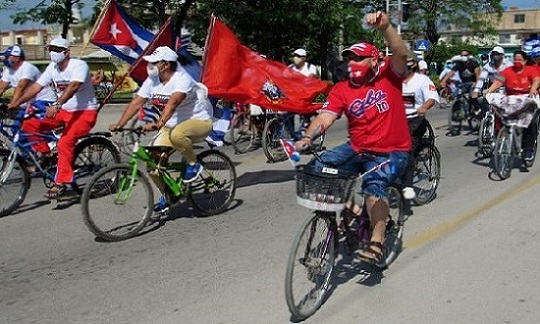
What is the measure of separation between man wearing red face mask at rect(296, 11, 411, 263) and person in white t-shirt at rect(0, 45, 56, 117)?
5067mm

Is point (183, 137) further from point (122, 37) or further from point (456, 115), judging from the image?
point (456, 115)

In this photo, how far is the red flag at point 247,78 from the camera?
338 inches

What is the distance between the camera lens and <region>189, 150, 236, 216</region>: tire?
719 centimetres

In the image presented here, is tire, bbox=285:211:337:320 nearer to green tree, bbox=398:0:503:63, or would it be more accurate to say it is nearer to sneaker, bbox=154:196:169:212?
sneaker, bbox=154:196:169:212

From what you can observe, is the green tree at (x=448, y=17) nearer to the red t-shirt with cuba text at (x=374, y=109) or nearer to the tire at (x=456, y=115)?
the tire at (x=456, y=115)

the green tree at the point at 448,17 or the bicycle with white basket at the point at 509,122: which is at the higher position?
the green tree at the point at 448,17

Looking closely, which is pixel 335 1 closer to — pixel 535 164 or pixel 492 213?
pixel 535 164

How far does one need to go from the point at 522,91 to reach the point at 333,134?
5709 millimetres

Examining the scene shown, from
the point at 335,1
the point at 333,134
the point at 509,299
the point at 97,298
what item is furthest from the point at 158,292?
the point at 335,1

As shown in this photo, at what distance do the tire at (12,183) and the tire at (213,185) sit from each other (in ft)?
7.00

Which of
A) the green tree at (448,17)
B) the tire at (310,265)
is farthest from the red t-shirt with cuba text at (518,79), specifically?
the green tree at (448,17)

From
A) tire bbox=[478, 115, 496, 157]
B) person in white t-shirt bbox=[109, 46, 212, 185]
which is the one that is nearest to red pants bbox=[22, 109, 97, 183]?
person in white t-shirt bbox=[109, 46, 212, 185]

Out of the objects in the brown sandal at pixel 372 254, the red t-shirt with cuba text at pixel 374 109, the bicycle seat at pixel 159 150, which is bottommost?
the brown sandal at pixel 372 254

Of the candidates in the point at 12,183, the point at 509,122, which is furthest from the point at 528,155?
the point at 12,183
